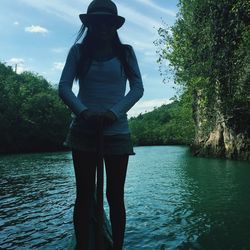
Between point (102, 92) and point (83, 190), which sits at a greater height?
point (102, 92)

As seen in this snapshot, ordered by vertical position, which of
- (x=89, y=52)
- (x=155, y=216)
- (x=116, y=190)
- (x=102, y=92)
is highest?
(x=89, y=52)

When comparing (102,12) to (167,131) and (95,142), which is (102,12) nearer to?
(95,142)

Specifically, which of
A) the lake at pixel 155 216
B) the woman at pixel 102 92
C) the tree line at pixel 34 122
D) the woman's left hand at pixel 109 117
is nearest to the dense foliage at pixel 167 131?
the tree line at pixel 34 122

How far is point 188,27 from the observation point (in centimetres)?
3062

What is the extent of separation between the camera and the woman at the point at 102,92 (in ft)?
12.3

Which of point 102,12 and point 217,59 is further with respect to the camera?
point 217,59

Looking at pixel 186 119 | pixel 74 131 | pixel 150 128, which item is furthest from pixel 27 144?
pixel 150 128

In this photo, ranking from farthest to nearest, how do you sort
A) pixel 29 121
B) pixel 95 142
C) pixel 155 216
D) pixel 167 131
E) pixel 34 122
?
pixel 167 131 → pixel 34 122 → pixel 29 121 → pixel 155 216 → pixel 95 142

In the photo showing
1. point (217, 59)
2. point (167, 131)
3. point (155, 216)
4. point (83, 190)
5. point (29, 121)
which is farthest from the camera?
point (167, 131)

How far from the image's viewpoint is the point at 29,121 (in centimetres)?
7544

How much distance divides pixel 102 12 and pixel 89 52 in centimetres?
42

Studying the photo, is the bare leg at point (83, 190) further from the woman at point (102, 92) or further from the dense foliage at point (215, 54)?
the dense foliage at point (215, 54)

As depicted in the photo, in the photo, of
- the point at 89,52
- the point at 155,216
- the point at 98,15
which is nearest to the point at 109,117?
the point at 89,52

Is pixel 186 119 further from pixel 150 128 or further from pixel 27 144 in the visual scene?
pixel 150 128
